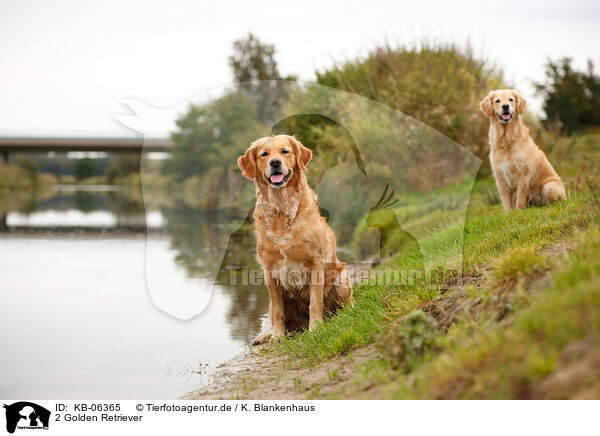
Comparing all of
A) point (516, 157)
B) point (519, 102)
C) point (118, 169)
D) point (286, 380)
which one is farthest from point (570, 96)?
point (118, 169)

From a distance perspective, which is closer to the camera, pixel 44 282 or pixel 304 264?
pixel 304 264

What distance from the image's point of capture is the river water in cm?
486

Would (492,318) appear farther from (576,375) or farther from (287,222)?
(287,222)

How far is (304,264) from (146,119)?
2.06 m

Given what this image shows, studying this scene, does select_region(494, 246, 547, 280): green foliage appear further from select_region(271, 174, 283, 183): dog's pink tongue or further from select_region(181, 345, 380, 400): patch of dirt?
select_region(271, 174, 283, 183): dog's pink tongue

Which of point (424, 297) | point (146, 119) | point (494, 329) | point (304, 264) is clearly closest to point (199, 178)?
point (146, 119)

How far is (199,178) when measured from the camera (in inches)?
391

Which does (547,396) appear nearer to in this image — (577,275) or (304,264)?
(577,275)

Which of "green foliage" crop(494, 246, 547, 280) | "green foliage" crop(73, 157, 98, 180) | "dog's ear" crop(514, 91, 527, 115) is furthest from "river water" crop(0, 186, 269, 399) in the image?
"green foliage" crop(73, 157, 98, 180)

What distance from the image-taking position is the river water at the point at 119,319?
15.9ft

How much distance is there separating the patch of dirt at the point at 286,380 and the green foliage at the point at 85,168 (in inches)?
2115

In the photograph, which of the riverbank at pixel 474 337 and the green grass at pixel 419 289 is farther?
the green grass at pixel 419 289
